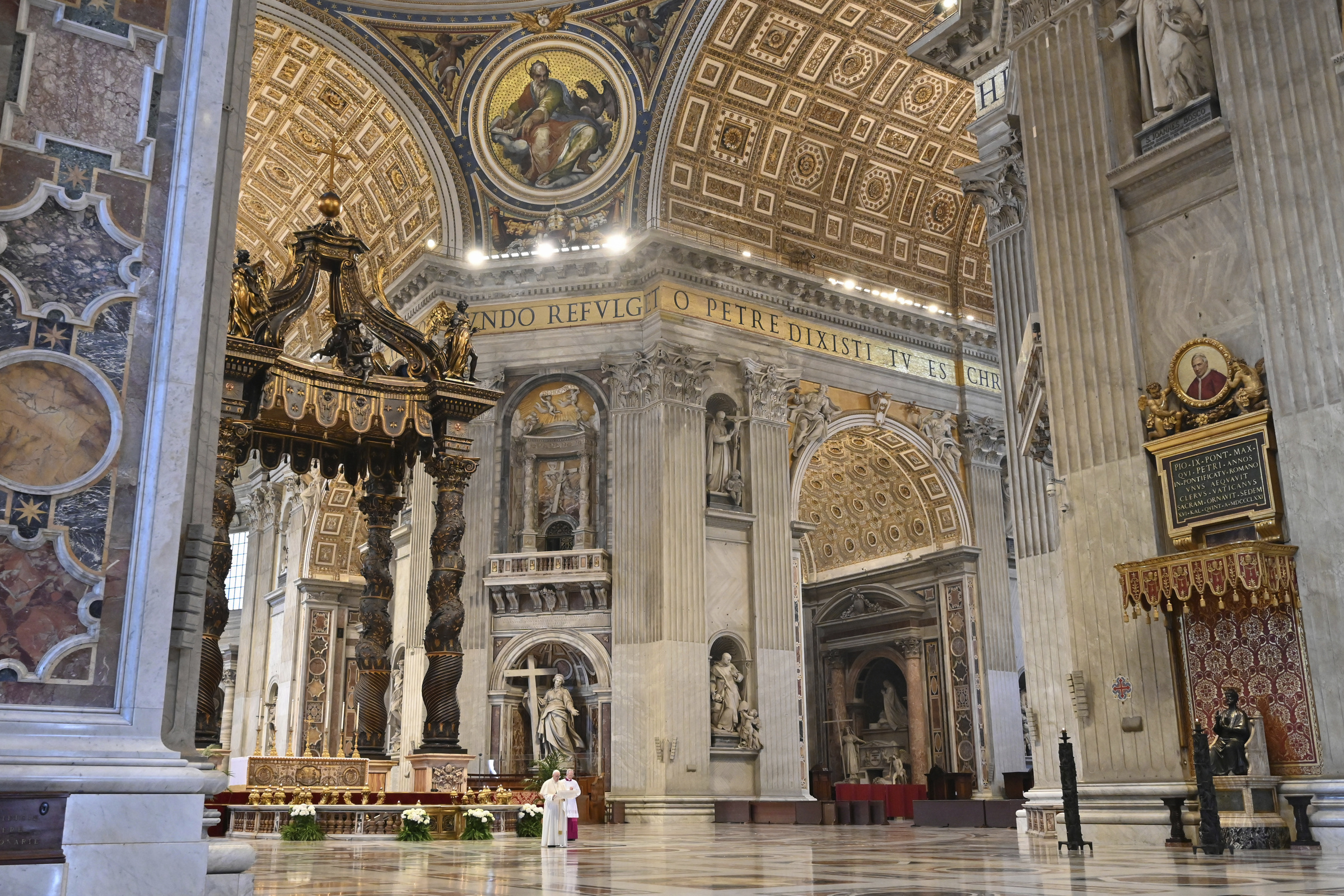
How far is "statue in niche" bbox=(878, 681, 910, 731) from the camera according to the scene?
2442cm

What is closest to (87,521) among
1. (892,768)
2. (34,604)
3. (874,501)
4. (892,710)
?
(34,604)

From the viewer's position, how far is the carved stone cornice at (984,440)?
2378 centimetres

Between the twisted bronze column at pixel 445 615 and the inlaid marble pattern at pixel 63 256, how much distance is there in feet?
27.2

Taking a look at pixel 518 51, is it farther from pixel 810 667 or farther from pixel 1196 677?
pixel 1196 677

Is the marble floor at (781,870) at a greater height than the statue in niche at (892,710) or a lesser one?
lesser

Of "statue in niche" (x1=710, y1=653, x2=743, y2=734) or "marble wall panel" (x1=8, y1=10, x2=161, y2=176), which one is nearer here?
"marble wall panel" (x1=8, y1=10, x2=161, y2=176)

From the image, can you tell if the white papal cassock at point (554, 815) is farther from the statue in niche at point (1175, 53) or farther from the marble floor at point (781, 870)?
the statue in niche at point (1175, 53)

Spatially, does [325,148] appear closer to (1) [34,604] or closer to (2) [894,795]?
(2) [894,795]

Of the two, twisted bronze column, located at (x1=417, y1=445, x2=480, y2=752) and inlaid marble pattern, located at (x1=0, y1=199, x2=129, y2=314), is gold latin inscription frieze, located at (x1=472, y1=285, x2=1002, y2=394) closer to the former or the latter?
twisted bronze column, located at (x1=417, y1=445, x2=480, y2=752)

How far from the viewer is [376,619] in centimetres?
1434

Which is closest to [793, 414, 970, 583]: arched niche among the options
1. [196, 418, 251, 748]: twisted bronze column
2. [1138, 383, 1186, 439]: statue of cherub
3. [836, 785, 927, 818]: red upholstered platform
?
[836, 785, 927, 818]: red upholstered platform

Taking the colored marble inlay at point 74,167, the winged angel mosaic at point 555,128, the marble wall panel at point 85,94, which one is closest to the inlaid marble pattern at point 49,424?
the colored marble inlay at point 74,167

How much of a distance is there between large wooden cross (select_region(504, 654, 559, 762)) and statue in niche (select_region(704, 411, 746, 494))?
162 inches

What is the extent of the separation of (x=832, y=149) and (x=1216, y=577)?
16.1 metres
